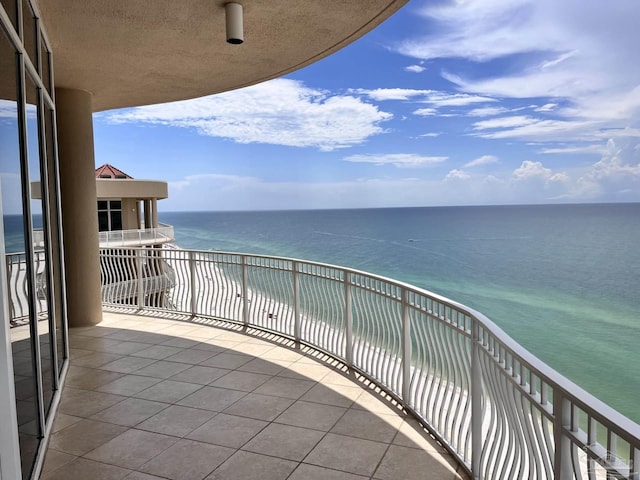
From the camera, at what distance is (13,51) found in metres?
2.81

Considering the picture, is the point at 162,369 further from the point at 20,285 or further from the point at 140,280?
the point at 140,280

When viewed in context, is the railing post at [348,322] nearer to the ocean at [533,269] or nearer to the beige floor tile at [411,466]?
the beige floor tile at [411,466]

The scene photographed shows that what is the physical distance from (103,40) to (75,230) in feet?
10.2

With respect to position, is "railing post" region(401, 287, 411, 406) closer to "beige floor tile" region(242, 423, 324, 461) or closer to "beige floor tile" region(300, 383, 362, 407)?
"beige floor tile" region(300, 383, 362, 407)

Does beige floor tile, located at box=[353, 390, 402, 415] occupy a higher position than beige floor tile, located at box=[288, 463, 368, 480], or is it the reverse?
beige floor tile, located at box=[288, 463, 368, 480]

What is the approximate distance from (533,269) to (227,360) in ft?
Answer: 173

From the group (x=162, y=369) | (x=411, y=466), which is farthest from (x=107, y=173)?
(x=411, y=466)

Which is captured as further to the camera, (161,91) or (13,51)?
(161,91)

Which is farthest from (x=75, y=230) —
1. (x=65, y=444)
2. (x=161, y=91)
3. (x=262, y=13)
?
(x=262, y=13)

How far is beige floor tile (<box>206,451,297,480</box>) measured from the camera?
2.91 m

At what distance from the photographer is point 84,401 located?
4.16m

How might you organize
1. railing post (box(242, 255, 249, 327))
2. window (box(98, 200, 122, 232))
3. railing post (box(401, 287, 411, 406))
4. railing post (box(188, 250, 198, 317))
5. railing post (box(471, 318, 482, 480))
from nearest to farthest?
1. railing post (box(471, 318, 482, 480))
2. railing post (box(401, 287, 411, 406))
3. railing post (box(242, 255, 249, 327))
4. railing post (box(188, 250, 198, 317))
5. window (box(98, 200, 122, 232))

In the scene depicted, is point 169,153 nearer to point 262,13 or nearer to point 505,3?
point 505,3

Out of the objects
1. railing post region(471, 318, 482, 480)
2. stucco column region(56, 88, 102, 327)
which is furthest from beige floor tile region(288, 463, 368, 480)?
stucco column region(56, 88, 102, 327)
